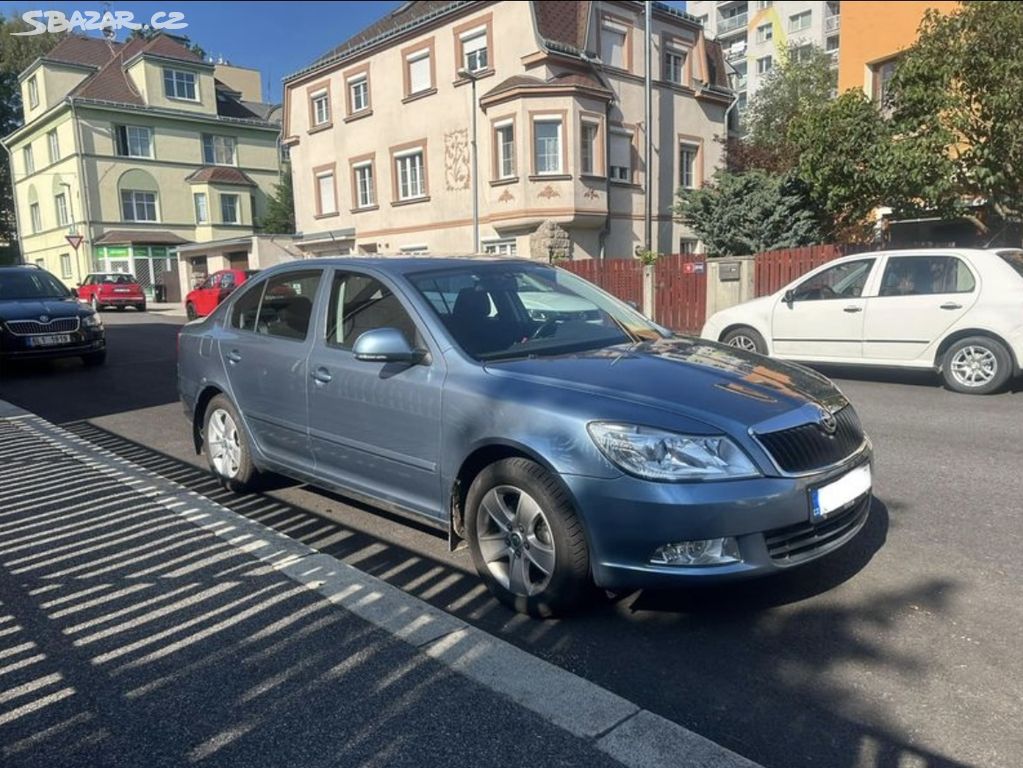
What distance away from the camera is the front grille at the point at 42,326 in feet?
37.5

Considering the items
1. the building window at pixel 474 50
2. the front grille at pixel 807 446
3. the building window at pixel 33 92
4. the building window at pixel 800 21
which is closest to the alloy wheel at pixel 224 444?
the front grille at pixel 807 446

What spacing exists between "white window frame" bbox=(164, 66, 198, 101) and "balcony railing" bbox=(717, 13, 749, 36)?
50.7 meters

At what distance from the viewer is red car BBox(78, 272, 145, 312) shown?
30.0m

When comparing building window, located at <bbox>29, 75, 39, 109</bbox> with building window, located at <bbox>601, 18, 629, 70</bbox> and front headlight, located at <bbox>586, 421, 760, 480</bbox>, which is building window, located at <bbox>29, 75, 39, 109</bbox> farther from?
front headlight, located at <bbox>586, 421, 760, 480</bbox>

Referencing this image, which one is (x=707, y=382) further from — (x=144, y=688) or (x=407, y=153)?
(x=407, y=153)

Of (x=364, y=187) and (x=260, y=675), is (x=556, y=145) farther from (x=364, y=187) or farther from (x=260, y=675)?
(x=260, y=675)

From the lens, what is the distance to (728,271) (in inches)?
635

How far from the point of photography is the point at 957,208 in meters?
12.9

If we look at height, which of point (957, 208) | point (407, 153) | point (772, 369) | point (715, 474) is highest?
point (407, 153)

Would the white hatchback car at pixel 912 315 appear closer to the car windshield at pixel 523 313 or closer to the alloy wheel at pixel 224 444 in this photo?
the car windshield at pixel 523 313

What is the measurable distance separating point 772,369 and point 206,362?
12.9 ft

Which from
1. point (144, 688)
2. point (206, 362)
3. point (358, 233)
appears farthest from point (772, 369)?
point (358, 233)

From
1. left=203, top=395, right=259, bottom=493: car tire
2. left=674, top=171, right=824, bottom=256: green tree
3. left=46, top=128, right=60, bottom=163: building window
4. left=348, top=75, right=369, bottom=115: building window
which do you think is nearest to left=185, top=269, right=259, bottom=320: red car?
left=348, top=75, right=369, bottom=115: building window

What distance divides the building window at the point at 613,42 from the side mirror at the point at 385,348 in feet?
76.5
